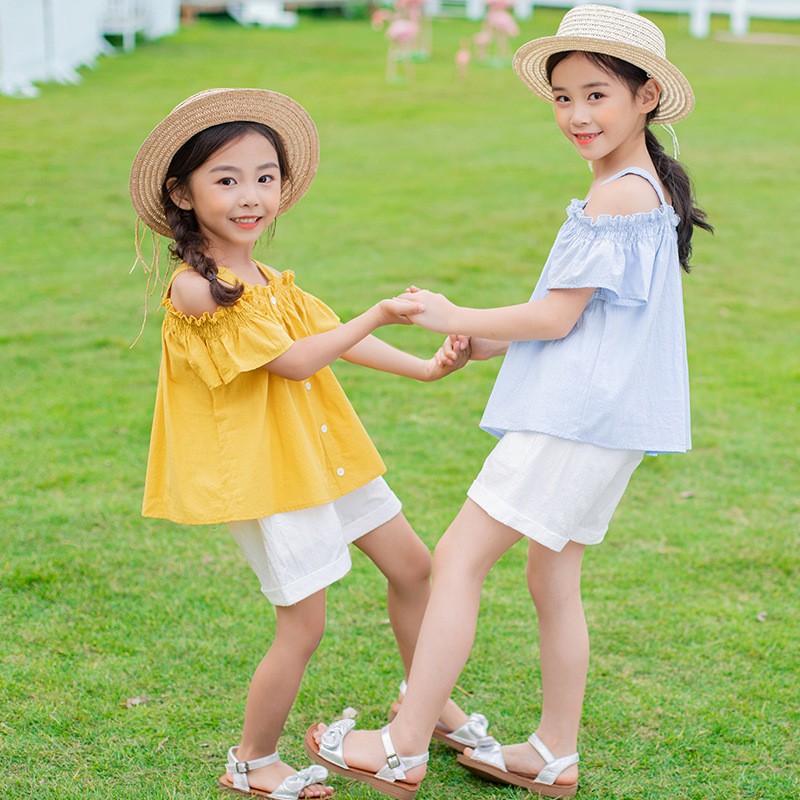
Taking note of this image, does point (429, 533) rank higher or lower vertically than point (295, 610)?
lower

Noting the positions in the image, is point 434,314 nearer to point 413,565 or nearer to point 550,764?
point 413,565

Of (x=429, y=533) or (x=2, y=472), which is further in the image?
(x=2, y=472)

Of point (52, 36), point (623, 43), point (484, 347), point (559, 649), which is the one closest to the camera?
point (623, 43)

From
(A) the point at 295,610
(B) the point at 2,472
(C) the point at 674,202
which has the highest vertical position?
(C) the point at 674,202

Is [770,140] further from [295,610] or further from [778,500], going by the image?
[295,610]

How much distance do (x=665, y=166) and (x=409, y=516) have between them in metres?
1.95

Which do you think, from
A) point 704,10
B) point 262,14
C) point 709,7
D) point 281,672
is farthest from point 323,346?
point 709,7

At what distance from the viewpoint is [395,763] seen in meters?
2.50

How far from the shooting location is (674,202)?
2568 millimetres

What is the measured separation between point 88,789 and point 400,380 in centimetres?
319

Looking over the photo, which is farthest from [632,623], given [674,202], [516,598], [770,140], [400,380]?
[770,140]

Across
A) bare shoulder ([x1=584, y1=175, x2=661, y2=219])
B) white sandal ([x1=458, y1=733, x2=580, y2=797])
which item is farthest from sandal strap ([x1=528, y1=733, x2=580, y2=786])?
bare shoulder ([x1=584, y1=175, x2=661, y2=219])

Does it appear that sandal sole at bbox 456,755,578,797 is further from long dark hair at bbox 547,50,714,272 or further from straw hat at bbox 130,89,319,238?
straw hat at bbox 130,89,319,238

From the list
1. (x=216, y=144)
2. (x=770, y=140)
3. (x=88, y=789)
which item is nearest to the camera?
(x=216, y=144)
